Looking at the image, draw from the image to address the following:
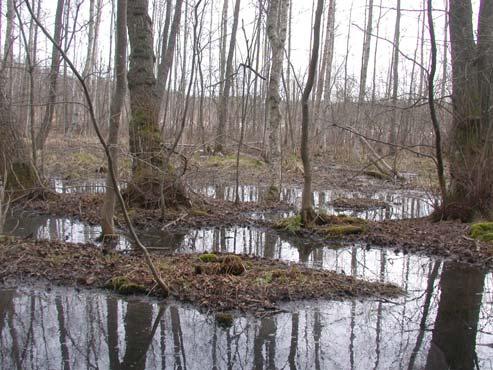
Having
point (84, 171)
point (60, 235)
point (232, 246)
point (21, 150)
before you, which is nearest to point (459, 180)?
point (232, 246)

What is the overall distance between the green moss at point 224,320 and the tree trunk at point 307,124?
4217 millimetres

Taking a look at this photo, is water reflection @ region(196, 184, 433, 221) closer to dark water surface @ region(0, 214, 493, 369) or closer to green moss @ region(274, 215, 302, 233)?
green moss @ region(274, 215, 302, 233)

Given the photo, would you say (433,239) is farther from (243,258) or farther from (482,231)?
(243,258)

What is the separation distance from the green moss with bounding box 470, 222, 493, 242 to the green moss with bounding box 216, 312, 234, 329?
486cm

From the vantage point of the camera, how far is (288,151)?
66.7 ft

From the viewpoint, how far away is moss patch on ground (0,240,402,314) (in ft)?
17.3

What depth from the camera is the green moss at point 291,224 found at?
353 inches

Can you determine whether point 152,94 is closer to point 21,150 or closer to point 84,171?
point 21,150

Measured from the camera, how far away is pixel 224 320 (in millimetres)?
4801

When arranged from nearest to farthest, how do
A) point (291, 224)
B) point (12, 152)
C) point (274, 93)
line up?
point (291, 224) → point (12, 152) → point (274, 93)

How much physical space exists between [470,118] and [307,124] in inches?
120

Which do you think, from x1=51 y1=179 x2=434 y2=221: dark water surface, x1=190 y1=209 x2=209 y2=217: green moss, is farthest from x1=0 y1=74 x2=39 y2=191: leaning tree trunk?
x1=190 y1=209 x2=209 y2=217: green moss

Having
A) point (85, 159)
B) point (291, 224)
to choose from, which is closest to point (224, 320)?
point (291, 224)

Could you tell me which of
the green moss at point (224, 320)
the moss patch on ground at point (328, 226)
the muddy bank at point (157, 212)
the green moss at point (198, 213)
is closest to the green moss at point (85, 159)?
the muddy bank at point (157, 212)
